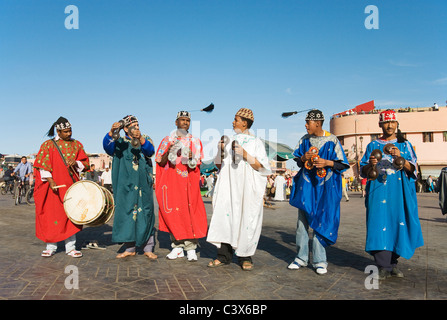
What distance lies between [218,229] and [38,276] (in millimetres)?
2215

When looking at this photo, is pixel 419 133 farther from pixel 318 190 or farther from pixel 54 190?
pixel 54 190

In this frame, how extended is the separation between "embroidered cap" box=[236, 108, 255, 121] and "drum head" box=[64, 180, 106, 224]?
2303 millimetres

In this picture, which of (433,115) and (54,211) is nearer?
(54,211)

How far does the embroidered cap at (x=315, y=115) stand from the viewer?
16.2 ft

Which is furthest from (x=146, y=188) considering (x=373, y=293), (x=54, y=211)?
(x=373, y=293)

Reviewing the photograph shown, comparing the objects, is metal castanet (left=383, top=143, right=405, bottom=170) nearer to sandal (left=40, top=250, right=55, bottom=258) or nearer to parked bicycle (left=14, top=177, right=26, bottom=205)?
sandal (left=40, top=250, right=55, bottom=258)

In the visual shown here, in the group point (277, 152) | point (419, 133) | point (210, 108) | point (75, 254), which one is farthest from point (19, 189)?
point (419, 133)

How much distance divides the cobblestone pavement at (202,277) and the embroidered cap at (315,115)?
1.96 metres

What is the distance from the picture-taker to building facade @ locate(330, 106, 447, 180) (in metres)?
49.0

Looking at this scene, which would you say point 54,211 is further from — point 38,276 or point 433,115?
point 433,115

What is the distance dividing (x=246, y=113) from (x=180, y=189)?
4.82 ft

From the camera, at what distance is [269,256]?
5648 mm

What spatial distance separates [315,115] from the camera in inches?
195

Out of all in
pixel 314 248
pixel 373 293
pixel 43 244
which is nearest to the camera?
pixel 373 293
